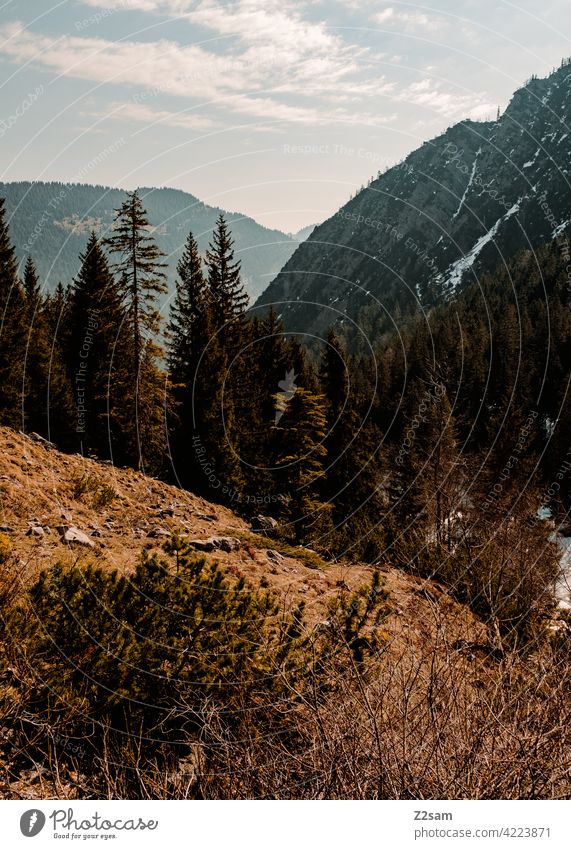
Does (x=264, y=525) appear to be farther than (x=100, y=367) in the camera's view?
No

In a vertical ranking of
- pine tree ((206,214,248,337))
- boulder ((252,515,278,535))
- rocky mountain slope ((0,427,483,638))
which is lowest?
boulder ((252,515,278,535))

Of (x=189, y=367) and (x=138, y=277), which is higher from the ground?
(x=138, y=277)

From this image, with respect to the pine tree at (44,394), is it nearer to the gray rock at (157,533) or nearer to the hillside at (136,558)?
the hillside at (136,558)

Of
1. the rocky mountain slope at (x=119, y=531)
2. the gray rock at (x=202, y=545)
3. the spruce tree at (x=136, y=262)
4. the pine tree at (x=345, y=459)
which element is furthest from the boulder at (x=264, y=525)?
the pine tree at (x=345, y=459)

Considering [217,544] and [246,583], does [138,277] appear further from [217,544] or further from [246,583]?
[246,583]

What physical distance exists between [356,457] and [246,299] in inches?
532

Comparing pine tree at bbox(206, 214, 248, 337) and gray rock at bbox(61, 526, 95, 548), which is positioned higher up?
pine tree at bbox(206, 214, 248, 337)

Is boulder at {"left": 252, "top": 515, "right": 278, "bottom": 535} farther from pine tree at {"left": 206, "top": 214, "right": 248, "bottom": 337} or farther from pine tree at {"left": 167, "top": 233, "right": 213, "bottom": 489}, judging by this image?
pine tree at {"left": 206, "top": 214, "right": 248, "bottom": 337}

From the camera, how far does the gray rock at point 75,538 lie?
36.7 ft

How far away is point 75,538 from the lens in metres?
11.4

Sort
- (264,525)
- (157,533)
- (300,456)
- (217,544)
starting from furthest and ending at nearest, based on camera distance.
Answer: (300,456) < (264,525) < (217,544) < (157,533)

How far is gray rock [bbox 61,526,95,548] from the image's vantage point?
11.2m

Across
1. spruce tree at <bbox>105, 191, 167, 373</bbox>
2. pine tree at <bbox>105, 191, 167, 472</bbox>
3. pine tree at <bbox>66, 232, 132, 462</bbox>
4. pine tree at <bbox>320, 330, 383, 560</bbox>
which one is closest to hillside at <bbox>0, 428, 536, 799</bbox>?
pine tree at <bbox>105, 191, 167, 472</bbox>

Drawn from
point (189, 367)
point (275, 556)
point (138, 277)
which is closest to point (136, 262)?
point (138, 277)
